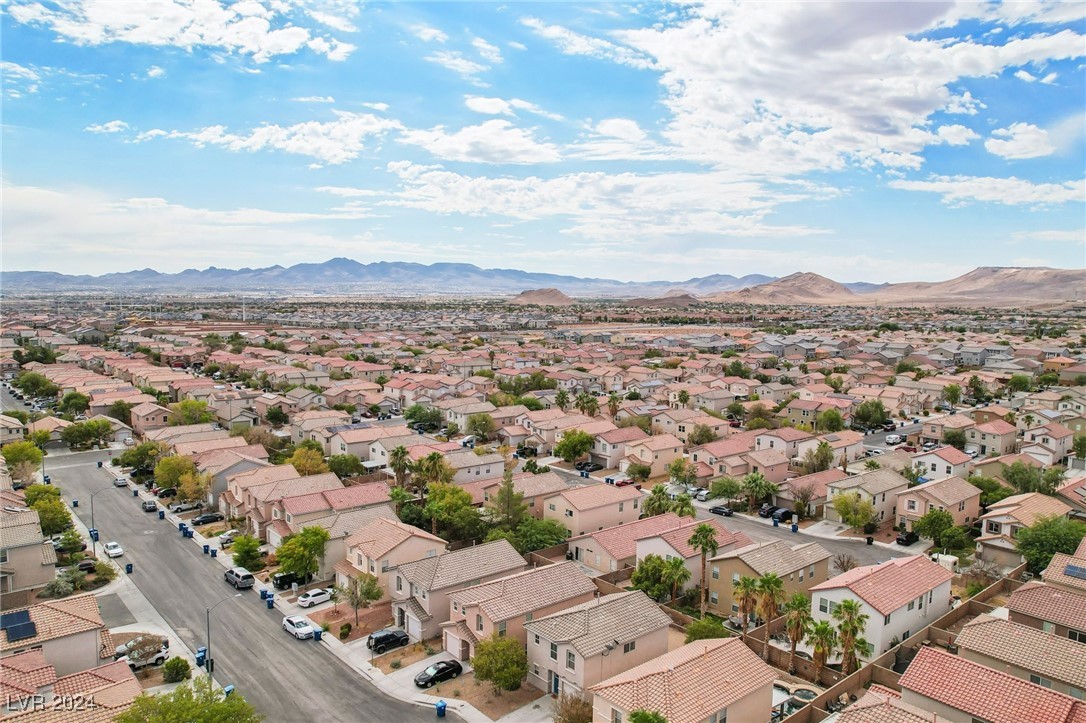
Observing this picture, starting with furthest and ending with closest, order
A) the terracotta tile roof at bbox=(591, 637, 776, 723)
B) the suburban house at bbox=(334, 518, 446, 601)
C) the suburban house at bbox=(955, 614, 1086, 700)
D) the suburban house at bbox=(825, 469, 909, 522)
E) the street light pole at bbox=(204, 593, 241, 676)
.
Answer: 1. the suburban house at bbox=(825, 469, 909, 522)
2. the suburban house at bbox=(334, 518, 446, 601)
3. the street light pole at bbox=(204, 593, 241, 676)
4. the suburban house at bbox=(955, 614, 1086, 700)
5. the terracotta tile roof at bbox=(591, 637, 776, 723)

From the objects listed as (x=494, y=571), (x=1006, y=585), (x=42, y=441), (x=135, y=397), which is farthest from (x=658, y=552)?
(x=135, y=397)

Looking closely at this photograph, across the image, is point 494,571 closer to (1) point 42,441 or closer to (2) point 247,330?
(1) point 42,441

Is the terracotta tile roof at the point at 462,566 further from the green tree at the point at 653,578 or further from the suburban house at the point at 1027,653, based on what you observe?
the suburban house at the point at 1027,653

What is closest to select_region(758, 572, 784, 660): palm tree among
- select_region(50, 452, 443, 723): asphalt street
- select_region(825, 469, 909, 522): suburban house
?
select_region(50, 452, 443, 723): asphalt street

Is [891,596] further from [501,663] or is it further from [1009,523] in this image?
[501,663]

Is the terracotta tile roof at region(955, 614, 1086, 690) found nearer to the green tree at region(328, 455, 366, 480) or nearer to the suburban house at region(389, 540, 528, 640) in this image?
the suburban house at region(389, 540, 528, 640)

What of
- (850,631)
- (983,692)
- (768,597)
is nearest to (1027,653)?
(983,692)
